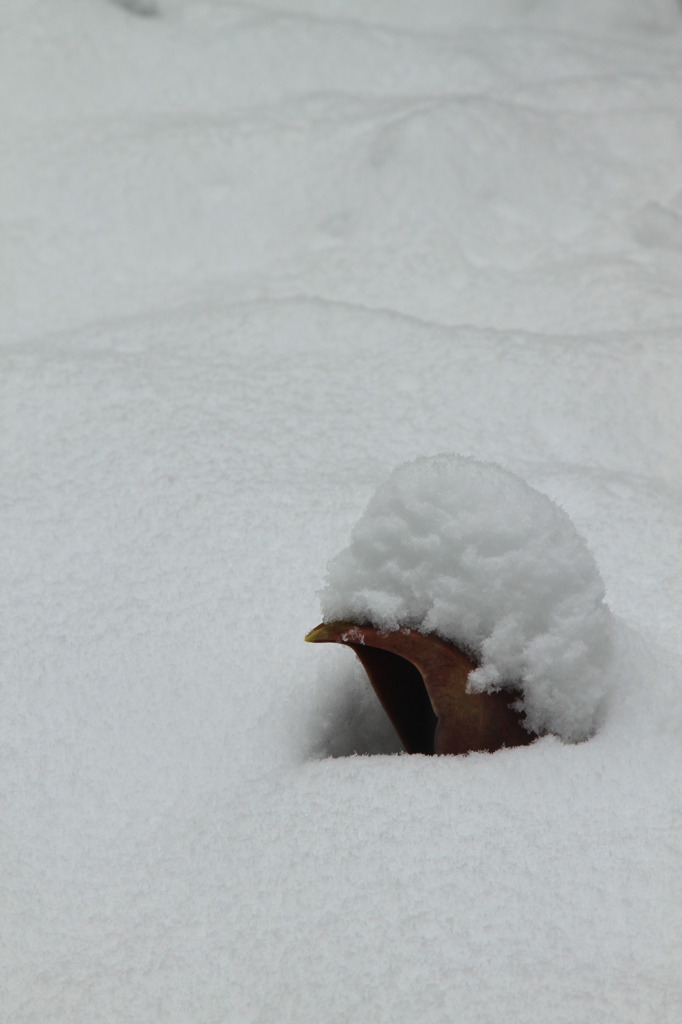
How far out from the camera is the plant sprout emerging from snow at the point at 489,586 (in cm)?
76

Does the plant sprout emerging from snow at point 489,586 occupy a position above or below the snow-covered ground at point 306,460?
above

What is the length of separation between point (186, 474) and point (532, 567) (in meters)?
0.47

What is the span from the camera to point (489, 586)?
29.9 inches

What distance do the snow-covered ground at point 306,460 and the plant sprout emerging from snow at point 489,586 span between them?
57 millimetres

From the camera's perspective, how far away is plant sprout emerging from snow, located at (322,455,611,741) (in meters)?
0.76

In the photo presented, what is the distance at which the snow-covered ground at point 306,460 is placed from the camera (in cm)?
67

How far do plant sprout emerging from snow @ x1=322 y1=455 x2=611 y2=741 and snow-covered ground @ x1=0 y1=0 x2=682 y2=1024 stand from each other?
2.2 inches

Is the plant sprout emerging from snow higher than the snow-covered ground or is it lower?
higher

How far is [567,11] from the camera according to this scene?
218 centimetres

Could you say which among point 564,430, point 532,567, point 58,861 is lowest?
point 58,861

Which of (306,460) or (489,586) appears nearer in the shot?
(489,586)

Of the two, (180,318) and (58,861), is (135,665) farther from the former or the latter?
(180,318)

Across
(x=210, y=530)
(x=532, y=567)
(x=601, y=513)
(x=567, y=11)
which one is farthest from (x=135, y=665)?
(x=567, y=11)

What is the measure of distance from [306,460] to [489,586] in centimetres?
42
